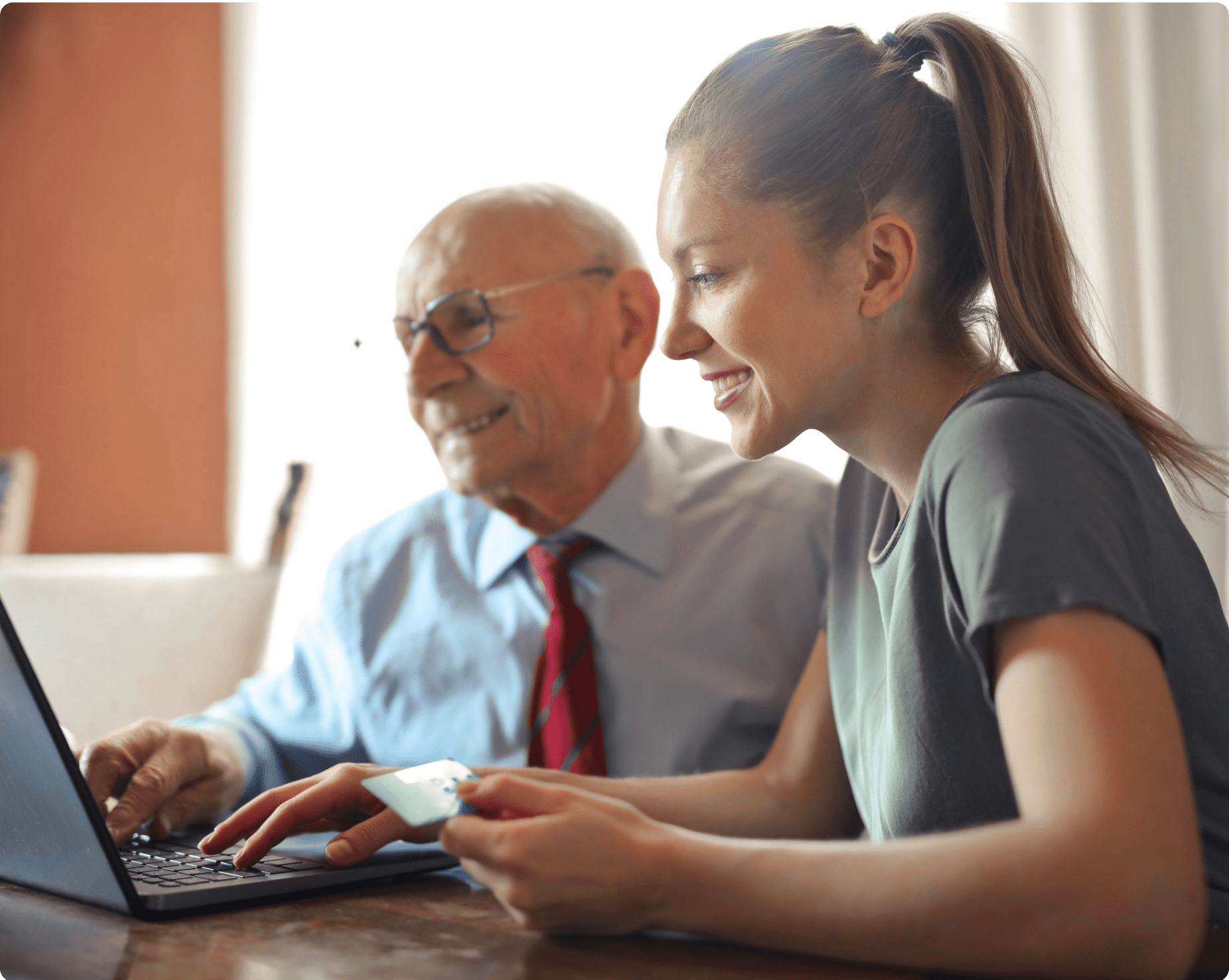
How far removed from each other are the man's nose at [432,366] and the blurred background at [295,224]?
1.03 ft

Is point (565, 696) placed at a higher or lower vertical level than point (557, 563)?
lower

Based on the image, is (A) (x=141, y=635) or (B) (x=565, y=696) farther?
(A) (x=141, y=635)

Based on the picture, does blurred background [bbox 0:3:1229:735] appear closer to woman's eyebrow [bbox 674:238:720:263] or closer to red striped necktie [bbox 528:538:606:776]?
red striped necktie [bbox 528:538:606:776]

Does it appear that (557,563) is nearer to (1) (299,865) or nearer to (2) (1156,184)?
(1) (299,865)

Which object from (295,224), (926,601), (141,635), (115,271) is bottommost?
(141,635)

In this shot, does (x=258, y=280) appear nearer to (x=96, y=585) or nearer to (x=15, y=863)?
(x=96, y=585)

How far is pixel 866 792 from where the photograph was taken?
958 millimetres

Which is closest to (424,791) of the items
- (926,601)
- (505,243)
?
(926,601)

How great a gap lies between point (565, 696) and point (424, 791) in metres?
0.60

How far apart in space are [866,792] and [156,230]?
3.12 m

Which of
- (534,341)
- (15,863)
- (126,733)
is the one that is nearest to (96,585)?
(126,733)

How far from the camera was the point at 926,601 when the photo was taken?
2.42 ft

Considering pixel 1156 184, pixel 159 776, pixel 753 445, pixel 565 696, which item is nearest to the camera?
pixel 753 445

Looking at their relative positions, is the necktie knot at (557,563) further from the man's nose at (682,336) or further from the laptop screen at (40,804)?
the laptop screen at (40,804)
